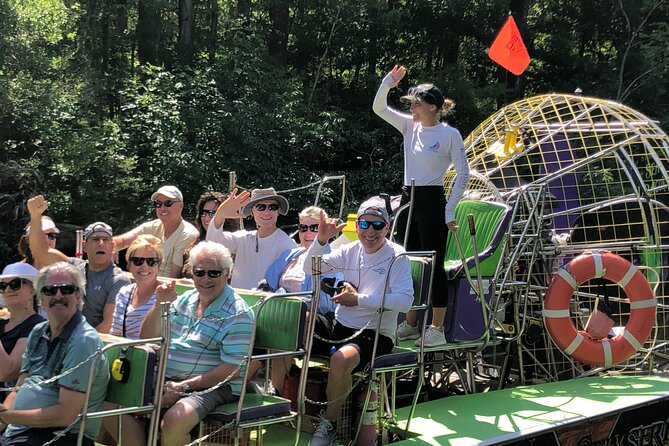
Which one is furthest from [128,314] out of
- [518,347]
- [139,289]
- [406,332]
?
[518,347]

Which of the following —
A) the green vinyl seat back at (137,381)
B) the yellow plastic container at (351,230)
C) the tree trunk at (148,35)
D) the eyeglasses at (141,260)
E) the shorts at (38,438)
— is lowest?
the shorts at (38,438)

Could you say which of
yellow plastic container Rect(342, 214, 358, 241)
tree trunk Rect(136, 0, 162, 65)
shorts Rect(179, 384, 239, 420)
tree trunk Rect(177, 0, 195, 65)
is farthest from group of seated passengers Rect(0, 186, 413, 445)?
tree trunk Rect(136, 0, 162, 65)

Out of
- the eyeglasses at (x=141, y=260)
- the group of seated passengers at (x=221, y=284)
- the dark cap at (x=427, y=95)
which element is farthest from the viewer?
the dark cap at (x=427, y=95)

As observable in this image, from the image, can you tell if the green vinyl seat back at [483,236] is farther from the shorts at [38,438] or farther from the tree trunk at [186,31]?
the tree trunk at [186,31]

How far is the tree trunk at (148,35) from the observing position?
1697 centimetres

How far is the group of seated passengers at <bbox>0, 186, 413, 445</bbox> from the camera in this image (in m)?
3.86

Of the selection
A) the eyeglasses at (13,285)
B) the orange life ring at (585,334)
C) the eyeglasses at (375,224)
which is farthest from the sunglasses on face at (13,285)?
the orange life ring at (585,334)

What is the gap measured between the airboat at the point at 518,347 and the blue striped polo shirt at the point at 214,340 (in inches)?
10.0

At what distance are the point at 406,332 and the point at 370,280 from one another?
1.11 meters

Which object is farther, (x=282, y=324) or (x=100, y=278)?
(x=100, y=278)

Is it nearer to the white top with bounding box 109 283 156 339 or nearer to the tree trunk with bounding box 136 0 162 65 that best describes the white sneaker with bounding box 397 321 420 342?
the white top with bounding box 109 283 156 339

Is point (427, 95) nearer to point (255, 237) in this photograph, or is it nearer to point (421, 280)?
point (421, 280)

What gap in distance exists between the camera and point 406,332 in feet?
18.5

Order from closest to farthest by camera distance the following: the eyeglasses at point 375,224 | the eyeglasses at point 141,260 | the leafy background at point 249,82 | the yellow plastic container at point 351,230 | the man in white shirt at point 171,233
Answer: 1. the eyeglasses at point 141,260
2. the eyeglasses at point 375,224
3. the man in white shirt at point 171,233
4. the yellow plastic container at point 351,230
5. the leafy background at point 249,82
